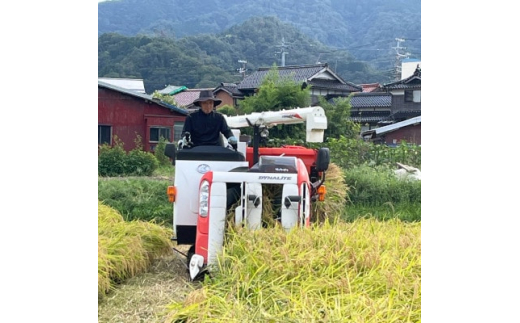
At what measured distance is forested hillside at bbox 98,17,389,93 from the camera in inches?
660

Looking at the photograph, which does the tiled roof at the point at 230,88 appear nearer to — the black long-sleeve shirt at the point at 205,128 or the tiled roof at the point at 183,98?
the tiled roof at the point at 183,98

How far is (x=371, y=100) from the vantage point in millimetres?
22594

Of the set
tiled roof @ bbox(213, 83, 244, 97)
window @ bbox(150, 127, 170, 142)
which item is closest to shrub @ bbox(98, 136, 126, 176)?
window @ bbox(150, 127, 170, 142)

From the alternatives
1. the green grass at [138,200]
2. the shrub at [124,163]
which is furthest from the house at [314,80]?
the green grass at [138,200]

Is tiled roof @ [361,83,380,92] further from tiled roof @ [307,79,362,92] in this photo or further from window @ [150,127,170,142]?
window @ [150,127,170,142]

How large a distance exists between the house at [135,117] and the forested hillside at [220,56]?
0.79 m

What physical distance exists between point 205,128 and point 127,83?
45.0 feet

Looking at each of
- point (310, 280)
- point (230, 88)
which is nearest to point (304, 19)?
point (230, 88)

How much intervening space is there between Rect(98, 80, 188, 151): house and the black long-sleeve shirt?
39.7 ft

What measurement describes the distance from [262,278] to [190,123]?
6.83 ft

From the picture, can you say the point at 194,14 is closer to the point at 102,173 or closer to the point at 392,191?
the point at 102,173

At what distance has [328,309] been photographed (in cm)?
289

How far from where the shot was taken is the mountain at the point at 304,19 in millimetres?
9805
